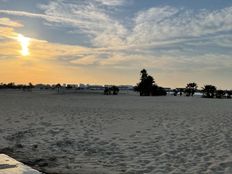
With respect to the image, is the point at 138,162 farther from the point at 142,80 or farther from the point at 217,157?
the point at 142,80

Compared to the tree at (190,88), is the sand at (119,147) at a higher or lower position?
lower

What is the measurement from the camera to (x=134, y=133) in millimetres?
17047

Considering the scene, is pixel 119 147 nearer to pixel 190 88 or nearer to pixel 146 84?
pixel 146 84

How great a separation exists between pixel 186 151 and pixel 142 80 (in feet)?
231

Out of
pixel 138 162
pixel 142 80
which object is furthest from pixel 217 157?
pixel 142 80

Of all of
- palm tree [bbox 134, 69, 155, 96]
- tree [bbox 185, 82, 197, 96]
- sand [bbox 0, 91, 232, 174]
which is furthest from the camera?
tree [bbox 185, 82, 197, 96]

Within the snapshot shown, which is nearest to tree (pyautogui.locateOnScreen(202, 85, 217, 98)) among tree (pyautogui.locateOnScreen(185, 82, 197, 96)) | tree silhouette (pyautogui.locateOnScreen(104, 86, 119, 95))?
tree (pyautogui.locateOnScreen(185, 82, 197, 96))

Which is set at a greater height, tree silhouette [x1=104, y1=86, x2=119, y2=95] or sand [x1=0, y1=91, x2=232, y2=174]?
tree silhouette [x1=104, y1=86, x2=119, y2=95]

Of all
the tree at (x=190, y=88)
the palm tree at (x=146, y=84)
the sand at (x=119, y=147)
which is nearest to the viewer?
the sand at (x=119, y=147)

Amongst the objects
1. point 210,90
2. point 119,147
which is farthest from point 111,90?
point 119,147

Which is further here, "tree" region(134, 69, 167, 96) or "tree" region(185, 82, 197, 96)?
"tree" region(185, 82, 197, 96)

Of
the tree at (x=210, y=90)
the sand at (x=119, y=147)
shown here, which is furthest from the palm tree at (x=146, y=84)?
the sand at (x=119, y=147)

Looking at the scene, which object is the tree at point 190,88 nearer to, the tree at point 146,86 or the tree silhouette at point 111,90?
the tree at point 146,86

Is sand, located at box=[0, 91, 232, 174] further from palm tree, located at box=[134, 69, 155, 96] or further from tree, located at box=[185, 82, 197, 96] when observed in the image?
tree, located at box=[185, 82, 197, 96]
